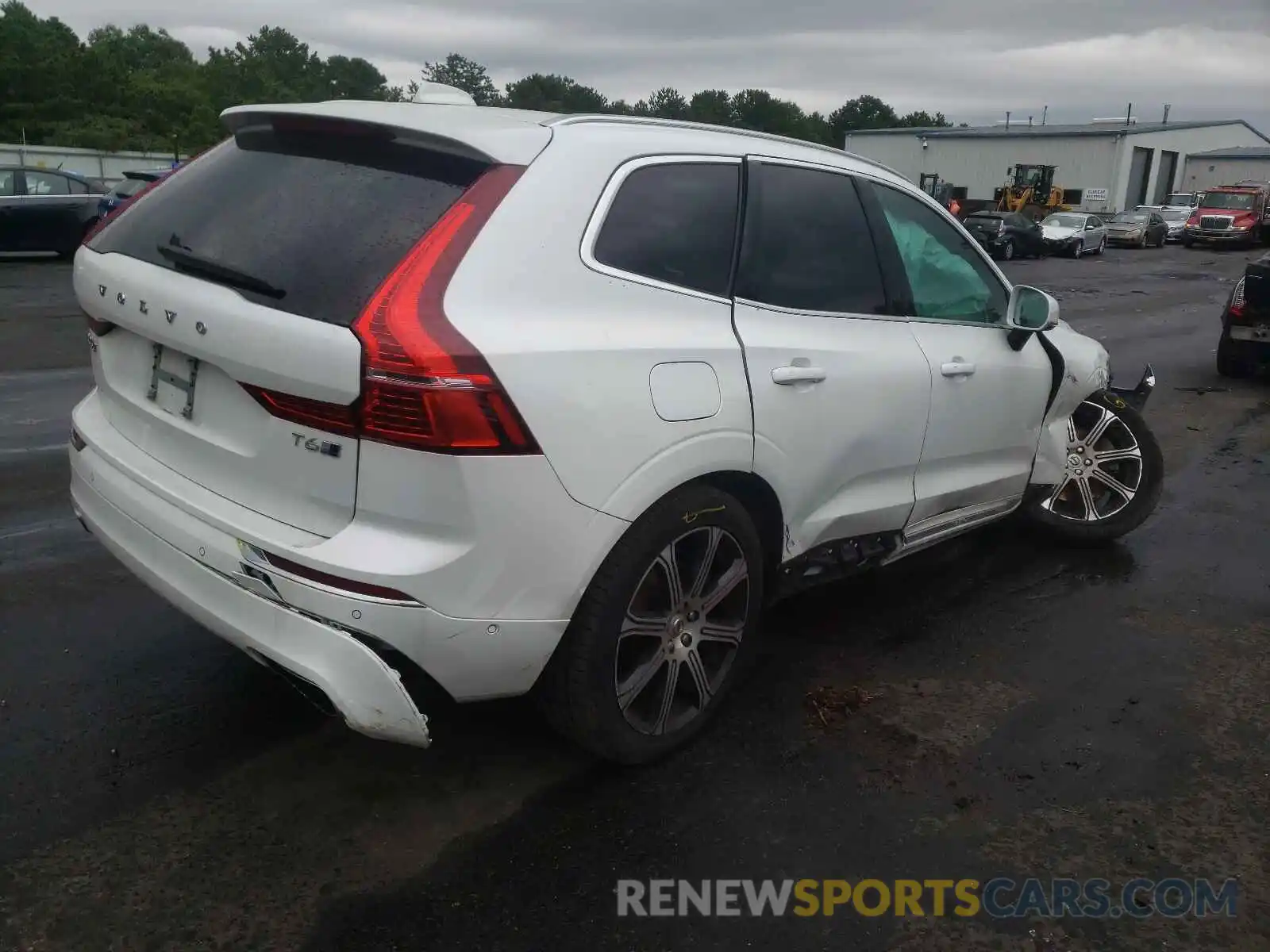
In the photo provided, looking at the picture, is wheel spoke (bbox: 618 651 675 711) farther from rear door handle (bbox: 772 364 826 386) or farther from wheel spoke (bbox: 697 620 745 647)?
rear door handle (bbox: 772 364 826 386)

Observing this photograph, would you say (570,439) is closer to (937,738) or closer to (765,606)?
(765,606)

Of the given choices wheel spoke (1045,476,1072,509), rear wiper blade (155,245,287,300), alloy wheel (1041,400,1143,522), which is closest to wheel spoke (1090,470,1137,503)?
alloy wheel (1041,400,1143,522)

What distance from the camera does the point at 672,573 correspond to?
9.80ft

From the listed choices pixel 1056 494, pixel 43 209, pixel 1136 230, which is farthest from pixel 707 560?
pixel 1136 230

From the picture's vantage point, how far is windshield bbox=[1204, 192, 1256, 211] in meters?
39.9

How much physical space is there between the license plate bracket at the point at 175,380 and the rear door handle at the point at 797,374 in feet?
5.29

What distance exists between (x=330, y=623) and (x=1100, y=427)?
4.12m

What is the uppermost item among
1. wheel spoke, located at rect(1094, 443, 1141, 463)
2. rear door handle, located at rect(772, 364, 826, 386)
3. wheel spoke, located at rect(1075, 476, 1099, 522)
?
rear door handle, located at rect(772, 364, 826, 386)

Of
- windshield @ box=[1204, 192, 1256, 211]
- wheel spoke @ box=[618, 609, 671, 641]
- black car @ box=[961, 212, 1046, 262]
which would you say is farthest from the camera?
windshield @ box=[1204, 192, 1256, 211]

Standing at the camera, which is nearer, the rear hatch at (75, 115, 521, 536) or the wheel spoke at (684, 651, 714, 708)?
the rear hatch at (75, 115, 521, 536)

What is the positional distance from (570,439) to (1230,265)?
3454 centimetres

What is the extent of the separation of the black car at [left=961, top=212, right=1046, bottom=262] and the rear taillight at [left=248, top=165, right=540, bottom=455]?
30.2 meters

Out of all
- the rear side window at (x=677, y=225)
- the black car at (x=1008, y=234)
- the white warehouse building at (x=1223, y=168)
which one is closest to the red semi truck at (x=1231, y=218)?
the black car at (x=1008, y=234)

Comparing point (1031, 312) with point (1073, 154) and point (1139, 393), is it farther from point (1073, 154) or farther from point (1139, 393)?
point (1073, 154)
